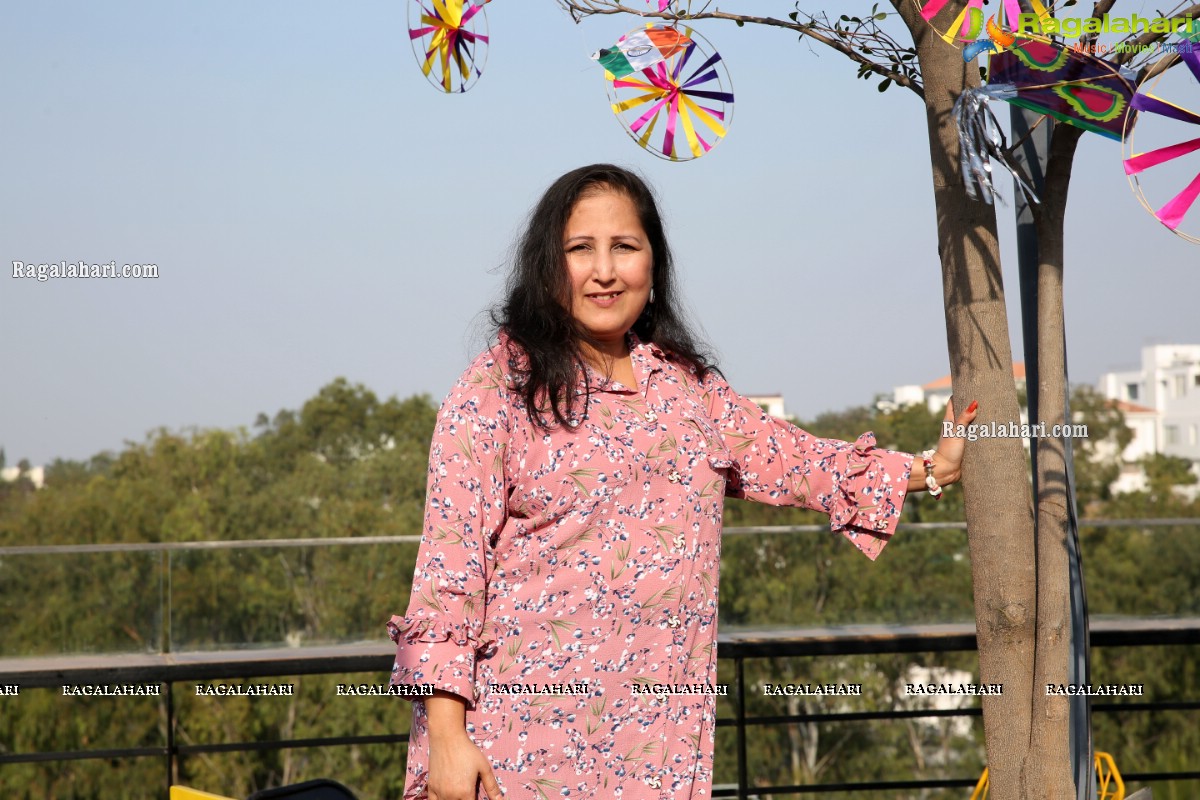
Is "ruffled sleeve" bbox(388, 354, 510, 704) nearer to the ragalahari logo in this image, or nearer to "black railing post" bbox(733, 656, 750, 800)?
the ragalahari logo

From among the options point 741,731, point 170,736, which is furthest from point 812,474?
point 170,736

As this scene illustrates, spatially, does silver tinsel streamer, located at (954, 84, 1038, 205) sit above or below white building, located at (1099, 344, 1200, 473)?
below

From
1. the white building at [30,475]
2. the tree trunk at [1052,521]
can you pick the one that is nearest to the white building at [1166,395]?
the white building at [30,475]

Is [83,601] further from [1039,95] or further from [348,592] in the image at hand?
[1039,95]

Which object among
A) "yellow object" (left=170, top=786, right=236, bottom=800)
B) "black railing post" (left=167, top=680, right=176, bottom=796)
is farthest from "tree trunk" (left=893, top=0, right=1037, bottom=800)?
"black railing post" (left=167, top=680, right=176, bottom=796)

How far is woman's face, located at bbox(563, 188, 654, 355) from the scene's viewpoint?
1.72 meters

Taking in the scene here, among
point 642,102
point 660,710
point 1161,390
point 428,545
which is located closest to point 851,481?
point 660,710

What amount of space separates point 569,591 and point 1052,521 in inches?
33.2

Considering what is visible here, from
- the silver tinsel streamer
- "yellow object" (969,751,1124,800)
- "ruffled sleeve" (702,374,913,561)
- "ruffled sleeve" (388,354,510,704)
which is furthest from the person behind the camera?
"yellow object" (969,751,1124,800)

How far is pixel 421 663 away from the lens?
150 cm

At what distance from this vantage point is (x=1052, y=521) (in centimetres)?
192

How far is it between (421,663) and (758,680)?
51.3 feet

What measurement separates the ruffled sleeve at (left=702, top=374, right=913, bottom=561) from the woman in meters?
0.11

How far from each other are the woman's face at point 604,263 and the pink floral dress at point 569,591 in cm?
13
